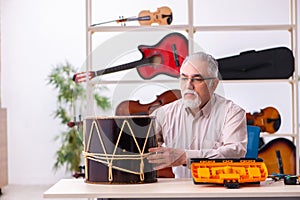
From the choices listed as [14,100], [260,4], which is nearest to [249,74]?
[260,4]

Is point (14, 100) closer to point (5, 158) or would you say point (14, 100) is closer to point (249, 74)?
point (5, 158)

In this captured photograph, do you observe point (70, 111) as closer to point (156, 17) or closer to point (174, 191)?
point (156, 17)

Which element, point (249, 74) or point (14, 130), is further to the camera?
point (14, 130)

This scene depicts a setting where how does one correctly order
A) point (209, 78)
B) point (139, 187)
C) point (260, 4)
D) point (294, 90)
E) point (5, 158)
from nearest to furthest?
point (139, 187) < point (209, 78) < point (294, 90) < point (5, 158) < point (260, 4)

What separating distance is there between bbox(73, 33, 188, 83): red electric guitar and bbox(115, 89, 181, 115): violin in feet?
0.36

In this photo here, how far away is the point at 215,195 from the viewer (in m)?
2.18

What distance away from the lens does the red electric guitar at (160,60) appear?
3.28 metres

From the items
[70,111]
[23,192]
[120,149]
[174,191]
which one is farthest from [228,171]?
[70,111]

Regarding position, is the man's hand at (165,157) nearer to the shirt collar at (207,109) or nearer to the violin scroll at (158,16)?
the shirt collar at (207,109)

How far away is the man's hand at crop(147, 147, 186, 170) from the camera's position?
245 cm

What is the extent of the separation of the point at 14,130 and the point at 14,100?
0.34 metres

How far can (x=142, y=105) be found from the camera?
283cm

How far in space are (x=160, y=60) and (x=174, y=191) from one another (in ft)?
5.67

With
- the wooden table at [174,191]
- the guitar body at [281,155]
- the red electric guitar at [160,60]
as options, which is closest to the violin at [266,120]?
the guitar body at [281,155]
